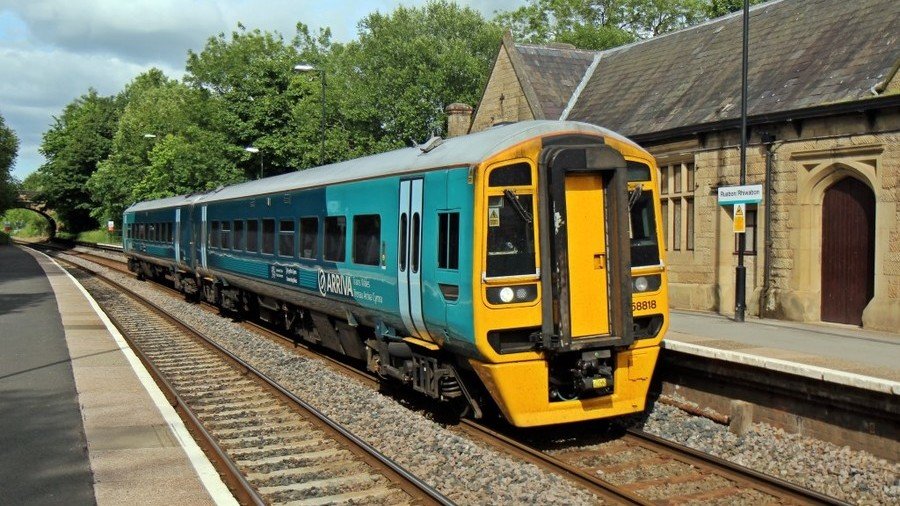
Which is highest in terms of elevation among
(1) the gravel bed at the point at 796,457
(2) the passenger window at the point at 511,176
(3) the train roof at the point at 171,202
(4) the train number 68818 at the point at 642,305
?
(3) the train roof at the point at 171,202

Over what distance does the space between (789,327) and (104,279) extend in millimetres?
26504

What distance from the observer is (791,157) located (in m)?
15.4

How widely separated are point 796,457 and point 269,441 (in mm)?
5153

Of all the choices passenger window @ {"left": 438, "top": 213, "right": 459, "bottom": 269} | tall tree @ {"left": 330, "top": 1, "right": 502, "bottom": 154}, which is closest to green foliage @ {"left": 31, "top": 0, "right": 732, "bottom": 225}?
tall tree @ {"left": 330, "top": 1, "right": 502, "bottom": 154}

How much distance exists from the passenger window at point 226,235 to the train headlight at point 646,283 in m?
11.8

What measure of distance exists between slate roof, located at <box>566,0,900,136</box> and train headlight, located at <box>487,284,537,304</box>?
9053 millimetres

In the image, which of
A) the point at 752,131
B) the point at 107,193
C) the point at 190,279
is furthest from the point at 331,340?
the point at 107,193

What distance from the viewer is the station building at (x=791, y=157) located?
14.0m

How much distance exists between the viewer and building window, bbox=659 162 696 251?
1803 cm

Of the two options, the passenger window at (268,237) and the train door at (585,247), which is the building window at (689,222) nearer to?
the passenger window at (268,237)

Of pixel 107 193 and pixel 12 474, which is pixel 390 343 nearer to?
pixel 12 474

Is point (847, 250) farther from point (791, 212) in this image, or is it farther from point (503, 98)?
point (503, 98)

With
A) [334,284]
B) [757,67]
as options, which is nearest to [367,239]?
[334,284]

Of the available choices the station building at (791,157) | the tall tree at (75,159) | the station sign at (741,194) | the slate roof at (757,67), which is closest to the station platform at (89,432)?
the station sign at (741,194)
